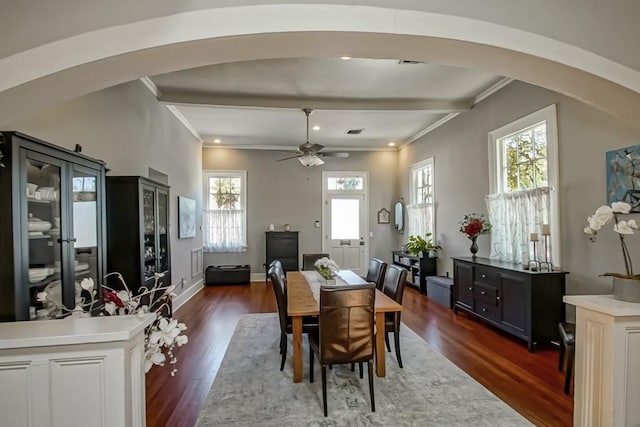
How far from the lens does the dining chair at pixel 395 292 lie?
334 cm

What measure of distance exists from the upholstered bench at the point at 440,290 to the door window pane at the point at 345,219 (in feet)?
9.24

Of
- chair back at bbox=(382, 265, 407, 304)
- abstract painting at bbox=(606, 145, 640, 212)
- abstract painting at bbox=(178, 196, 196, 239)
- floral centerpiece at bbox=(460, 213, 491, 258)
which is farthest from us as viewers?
abstract painting at bbox=(178, 196, 196, 239)

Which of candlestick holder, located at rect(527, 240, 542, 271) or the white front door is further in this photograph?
the white front door

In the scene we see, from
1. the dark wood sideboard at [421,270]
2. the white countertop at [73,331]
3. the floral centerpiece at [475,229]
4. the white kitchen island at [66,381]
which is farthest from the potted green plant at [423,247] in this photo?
the white kitchen island at [66,381]

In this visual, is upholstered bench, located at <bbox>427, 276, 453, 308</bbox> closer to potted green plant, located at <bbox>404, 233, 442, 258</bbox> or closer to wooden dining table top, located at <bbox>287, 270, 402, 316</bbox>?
potted green plant, located at <bbox>404, 233, 442, 258</bbox>

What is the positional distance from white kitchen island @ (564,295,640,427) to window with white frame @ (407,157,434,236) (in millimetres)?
5490

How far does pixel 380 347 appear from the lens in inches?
124

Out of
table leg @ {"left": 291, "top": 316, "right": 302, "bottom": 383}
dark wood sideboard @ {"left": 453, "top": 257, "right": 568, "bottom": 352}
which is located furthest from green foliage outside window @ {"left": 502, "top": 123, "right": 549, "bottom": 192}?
table leg @ {"left": 291, "top": 316, "right": 302, "bottom": 383}

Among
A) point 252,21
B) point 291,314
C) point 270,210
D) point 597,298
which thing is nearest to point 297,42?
point 252,21

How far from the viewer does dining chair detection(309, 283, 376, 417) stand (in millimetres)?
2650

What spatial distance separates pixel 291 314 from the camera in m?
2.88

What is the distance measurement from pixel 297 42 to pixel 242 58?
0.36 m

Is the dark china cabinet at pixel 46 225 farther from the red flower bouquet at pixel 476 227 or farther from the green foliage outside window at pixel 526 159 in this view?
the green foliage outside window at pixel 526 159

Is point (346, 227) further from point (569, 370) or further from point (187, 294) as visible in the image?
point (569, 370)
